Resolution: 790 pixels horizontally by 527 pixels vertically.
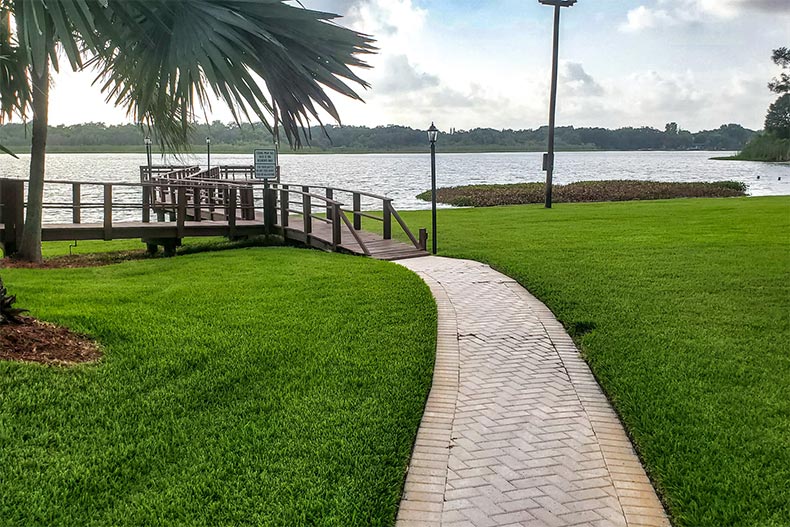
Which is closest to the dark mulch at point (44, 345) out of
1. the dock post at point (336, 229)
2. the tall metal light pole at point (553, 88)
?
the dock post at point (336, 229)

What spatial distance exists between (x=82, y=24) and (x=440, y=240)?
13762 millimetres

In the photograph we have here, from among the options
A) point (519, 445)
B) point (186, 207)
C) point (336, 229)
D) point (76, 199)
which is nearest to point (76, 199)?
point (76, 199)

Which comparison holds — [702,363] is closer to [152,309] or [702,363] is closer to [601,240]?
[152,309]

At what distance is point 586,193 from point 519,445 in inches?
1334

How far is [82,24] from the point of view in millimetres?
3049

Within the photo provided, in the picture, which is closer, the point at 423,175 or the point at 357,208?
the point at 357,208

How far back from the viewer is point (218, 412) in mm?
5090

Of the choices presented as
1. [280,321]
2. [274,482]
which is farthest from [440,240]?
[274,482]

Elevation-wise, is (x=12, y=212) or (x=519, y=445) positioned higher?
(x=12, y=212)

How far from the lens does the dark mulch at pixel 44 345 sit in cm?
574

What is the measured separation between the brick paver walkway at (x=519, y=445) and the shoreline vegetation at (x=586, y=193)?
27.2 m

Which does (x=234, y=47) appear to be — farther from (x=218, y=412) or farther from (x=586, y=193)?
(x=586, y=193)

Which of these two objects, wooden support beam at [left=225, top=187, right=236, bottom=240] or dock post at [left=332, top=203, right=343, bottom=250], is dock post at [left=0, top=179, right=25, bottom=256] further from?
dock post at [left=332, top=203, right=343, bottom=250]

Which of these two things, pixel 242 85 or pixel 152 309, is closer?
pixel 242 85
